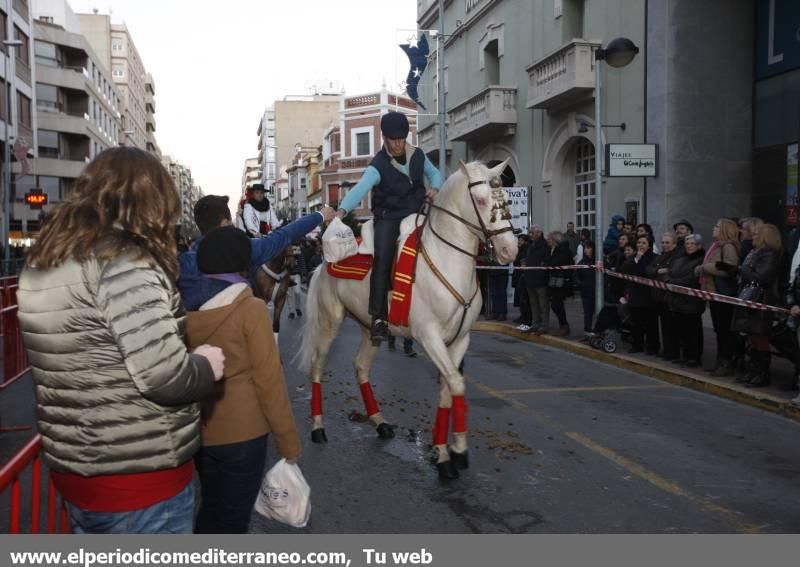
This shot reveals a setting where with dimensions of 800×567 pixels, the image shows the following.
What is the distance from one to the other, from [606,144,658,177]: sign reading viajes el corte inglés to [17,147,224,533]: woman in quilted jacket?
10.6 meters

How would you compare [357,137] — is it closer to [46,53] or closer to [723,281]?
[46,53]

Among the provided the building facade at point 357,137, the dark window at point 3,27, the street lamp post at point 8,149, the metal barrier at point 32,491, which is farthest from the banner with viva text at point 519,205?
the building facade at point 357,137

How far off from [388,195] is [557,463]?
2.49 meters

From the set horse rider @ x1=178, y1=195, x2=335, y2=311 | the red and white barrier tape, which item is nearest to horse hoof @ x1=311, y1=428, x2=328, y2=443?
horse rider @ x1=178, y1=195, x2=335, y2=311

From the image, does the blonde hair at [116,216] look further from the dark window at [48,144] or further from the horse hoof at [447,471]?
the dark window at [48,144]

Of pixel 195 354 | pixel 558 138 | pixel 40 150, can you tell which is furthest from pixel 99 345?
pixel 40 150

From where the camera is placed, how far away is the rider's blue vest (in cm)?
582

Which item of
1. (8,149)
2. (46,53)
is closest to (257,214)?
(8,149)

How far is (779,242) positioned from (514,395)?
133 inches

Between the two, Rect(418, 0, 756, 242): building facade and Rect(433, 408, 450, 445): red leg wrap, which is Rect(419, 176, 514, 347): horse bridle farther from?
Rect(418, 0, 756, 242): building facade

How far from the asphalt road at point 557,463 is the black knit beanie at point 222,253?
1.93m

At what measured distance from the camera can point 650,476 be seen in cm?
508

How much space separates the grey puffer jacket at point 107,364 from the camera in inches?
80.3
